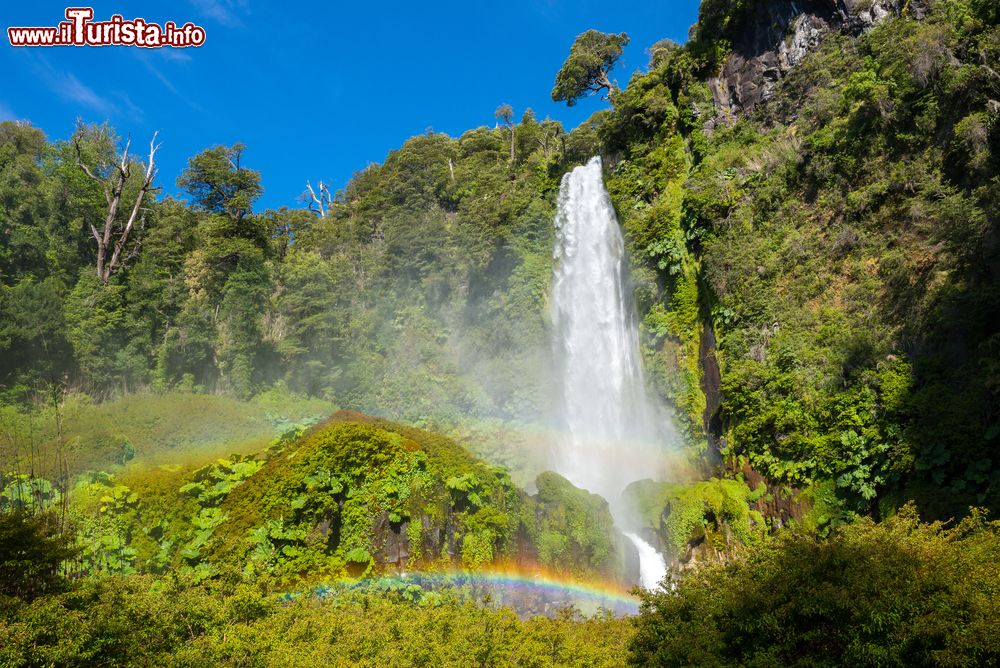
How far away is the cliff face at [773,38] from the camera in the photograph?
1962 centimetres

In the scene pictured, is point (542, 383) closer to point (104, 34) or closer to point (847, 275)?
point (847, 275)

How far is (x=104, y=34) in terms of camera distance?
16.8m

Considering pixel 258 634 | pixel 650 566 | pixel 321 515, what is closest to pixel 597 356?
pixel 650 566

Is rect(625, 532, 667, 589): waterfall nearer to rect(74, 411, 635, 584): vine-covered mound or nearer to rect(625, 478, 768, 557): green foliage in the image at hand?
rect(625, 478, 768, 557): green foliage

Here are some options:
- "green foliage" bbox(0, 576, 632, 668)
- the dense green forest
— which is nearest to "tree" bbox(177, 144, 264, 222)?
the dense green forest

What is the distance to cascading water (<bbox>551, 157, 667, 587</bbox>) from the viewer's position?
21125mm

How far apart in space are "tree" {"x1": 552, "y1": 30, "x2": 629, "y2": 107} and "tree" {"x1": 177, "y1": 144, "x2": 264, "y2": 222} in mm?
18820

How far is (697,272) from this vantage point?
19.8 m

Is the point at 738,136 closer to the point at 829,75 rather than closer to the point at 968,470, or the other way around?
the point at 829,75

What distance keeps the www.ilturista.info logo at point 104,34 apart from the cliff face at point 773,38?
19259 millimetres

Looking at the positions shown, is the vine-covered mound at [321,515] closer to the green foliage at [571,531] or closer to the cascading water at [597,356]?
the green foliage at [571,531]

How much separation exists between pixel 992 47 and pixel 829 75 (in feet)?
21.4

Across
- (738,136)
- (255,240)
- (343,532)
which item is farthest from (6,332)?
(738,136)

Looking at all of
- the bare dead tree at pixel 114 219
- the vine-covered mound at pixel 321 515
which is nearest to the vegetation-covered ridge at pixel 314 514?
the vine-covered mound at pixel 321 515
